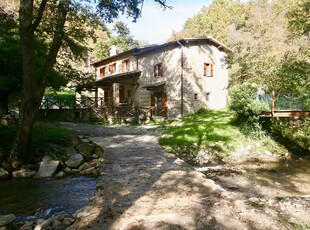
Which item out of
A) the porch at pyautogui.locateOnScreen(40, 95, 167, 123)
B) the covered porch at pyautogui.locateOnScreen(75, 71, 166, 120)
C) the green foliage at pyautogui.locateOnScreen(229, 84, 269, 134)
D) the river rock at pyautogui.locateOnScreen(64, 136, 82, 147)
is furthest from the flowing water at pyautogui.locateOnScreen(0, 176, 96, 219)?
the porch at pyautogui.locateOnScreen(40, 95, 167, 123)

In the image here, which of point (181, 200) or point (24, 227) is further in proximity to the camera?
point (181, 200)

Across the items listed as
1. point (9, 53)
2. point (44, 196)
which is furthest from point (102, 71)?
point (44, 196)

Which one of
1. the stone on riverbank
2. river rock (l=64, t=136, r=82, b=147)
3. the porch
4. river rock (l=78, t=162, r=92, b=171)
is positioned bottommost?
river rock (l=78, t=162, r=92, b=171)

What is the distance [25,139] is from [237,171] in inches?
325

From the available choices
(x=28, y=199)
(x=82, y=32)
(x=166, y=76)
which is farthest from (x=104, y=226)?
(x=166, y=76)

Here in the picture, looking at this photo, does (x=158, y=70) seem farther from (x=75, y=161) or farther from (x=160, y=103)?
(x=75, y=161)

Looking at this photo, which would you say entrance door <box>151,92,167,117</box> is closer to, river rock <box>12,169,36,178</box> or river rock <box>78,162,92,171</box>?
river rock <box>78,162,92,171</box>

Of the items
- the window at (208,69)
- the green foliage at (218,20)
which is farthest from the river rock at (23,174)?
the green foliage at (218,20)

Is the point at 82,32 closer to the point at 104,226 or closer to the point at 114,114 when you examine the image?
the point at 104,226

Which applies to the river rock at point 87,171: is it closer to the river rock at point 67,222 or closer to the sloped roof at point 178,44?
the river rock at point 67,222

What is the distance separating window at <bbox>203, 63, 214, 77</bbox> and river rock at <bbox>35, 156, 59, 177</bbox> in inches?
693

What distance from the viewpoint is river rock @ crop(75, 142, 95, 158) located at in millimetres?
11427

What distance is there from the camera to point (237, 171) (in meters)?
10.6

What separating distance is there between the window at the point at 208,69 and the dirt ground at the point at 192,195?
13834mm
